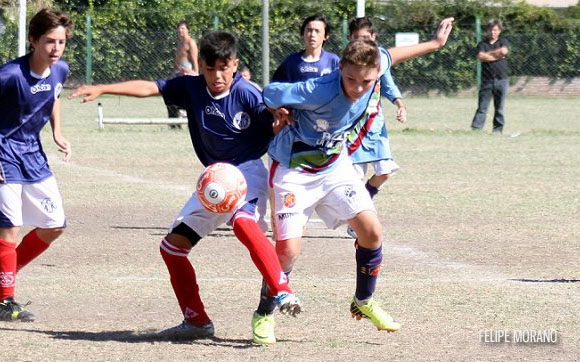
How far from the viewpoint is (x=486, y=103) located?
848 inches

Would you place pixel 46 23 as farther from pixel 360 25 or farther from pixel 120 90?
pixel 360 25

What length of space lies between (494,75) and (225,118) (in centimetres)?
1577

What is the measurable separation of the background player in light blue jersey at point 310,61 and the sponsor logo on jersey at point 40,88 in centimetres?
317

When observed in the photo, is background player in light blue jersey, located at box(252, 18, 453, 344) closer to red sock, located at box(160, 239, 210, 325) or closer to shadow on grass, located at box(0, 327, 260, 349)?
shadow on grass, located at box(0, 327, 260, 349)

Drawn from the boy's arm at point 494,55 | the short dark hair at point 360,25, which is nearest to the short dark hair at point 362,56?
the short dark hair at point 360,25

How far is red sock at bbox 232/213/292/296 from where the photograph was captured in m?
6.02

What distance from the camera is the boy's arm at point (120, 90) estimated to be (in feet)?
20.2

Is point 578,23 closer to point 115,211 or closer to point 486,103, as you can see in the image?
point 486,103

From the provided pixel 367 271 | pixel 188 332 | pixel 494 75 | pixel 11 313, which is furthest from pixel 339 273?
pixel 494 75

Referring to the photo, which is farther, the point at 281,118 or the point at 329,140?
the point at 329,140

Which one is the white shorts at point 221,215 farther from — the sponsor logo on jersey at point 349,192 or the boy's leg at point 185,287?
the sponsor logo on jersey at point 349,192

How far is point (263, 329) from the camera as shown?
20.1ft

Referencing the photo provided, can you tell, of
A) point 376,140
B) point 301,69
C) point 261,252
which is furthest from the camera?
point 376,140

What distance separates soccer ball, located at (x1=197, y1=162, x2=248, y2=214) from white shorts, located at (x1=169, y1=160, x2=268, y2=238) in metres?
0.14
